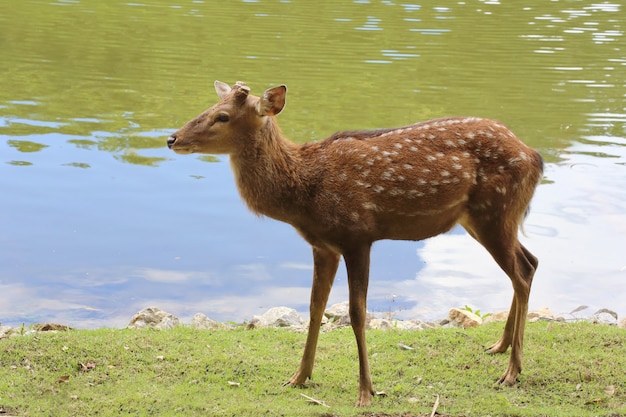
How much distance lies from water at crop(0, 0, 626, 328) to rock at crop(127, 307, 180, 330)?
54 cm

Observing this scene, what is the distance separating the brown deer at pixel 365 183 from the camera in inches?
248

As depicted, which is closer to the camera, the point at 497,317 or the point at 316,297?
the point at 316,297

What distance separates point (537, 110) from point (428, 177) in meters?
11.1

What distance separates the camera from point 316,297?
22.1 feet

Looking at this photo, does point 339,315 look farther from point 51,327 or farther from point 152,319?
point 51,327

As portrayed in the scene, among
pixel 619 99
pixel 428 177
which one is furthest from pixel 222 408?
pixel 619 99

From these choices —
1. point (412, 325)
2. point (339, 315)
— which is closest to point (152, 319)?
point (339, 315)

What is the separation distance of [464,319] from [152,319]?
2863mm

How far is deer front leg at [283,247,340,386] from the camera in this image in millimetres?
6656

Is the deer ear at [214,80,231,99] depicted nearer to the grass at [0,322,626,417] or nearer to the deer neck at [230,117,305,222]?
the deer neck at [230,117,305,222]

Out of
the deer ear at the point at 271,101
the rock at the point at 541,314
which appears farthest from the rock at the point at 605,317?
the deer ear at the point at 271,101

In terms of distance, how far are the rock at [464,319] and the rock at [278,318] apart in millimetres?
1416

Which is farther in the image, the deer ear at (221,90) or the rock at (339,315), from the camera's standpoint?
the rock at (339,315)

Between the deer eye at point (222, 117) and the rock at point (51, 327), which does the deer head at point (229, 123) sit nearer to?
the deer eye at point (222, 117)
